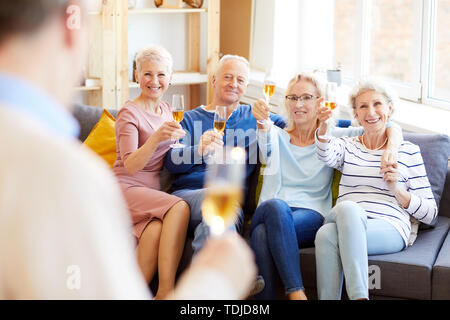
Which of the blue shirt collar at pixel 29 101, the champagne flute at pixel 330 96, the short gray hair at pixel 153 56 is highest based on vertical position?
the short gray hair at pixel 153 56

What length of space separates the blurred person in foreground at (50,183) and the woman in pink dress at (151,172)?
2067mm

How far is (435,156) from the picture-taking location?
3115 millimetres

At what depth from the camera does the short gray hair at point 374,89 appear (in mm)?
3062

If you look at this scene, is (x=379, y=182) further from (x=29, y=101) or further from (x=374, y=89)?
(x=29, y=101)

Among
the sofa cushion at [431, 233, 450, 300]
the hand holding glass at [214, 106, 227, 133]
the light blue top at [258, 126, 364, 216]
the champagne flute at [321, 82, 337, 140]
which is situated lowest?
the sofa cushion at [431, 233, 450, 300]

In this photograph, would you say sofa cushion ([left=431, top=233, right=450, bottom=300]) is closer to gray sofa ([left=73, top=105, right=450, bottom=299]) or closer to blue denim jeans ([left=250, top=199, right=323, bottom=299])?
gray sofa ([left=73, top=105, right=450, bottom=299])

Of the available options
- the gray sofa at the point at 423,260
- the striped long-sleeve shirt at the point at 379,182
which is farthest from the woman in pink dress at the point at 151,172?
the striped long-sleeve shirt at the point at 379,182

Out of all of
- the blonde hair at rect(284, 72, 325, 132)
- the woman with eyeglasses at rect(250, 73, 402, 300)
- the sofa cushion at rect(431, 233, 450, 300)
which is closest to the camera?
the sofa cushion at rect(431, 233, 450, 300)

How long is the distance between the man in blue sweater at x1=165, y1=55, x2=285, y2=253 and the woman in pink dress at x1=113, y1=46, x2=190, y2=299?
9 cm

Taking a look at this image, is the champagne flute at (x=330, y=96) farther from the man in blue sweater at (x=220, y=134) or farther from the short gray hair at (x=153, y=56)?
the short gray hair at (x=153, y=56)

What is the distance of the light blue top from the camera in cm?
305

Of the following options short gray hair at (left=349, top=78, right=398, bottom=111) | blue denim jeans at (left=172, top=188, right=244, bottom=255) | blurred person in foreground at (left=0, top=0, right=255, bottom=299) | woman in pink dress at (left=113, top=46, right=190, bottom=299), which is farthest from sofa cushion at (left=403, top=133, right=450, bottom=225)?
blurred person in foreground at (left=0, top=0, right=255, bottom=299)
